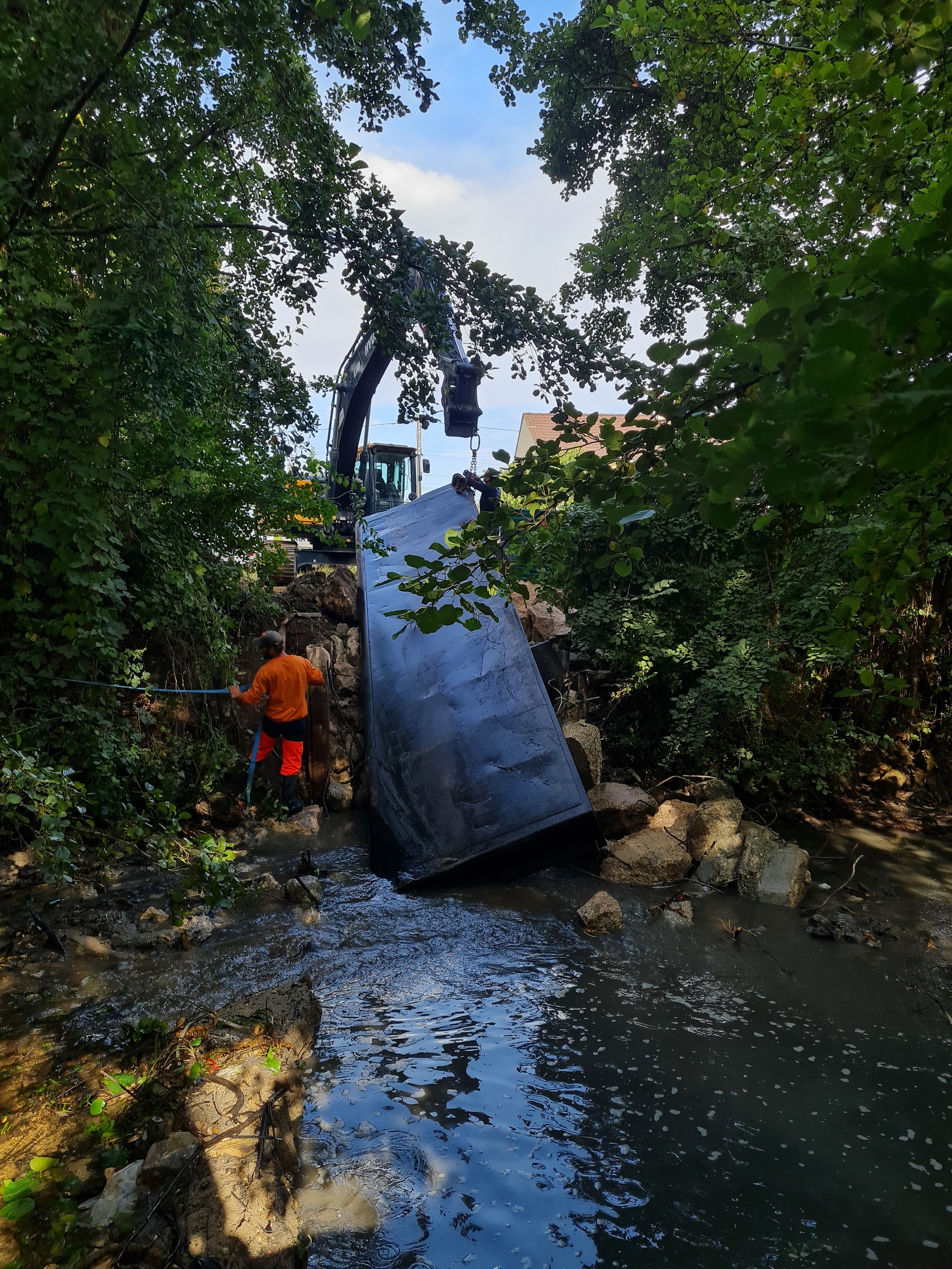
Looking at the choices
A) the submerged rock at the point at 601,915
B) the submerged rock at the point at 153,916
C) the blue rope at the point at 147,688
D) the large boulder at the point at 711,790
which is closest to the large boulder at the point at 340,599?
the blue rope at the point at 147,688

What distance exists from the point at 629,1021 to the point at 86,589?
14.5 ft

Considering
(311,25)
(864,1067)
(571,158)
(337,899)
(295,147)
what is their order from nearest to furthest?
(864,1067) < (311,25) < (295,147) < (337,899) < (571,158)

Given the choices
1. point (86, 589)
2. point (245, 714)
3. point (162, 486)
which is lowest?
point (245, 714)

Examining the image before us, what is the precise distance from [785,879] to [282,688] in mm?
4543

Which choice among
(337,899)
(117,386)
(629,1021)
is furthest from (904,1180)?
(117,386)

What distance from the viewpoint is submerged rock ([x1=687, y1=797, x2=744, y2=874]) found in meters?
5.55

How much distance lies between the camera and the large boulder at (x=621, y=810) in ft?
19.3

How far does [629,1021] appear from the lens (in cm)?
349

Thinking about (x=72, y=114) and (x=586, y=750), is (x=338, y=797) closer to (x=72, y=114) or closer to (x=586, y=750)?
(x=586, y=750)

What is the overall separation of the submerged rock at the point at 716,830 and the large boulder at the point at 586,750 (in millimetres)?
921

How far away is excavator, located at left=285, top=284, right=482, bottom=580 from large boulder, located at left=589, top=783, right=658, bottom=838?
336cm

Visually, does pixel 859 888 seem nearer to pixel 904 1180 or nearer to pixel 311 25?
pixel 904 1180

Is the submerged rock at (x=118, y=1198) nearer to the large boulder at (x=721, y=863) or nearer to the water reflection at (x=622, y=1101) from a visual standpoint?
the water reflection at (x=622, y=1101)

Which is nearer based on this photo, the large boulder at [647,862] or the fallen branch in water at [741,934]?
the fallen branch in water at [741,934]
